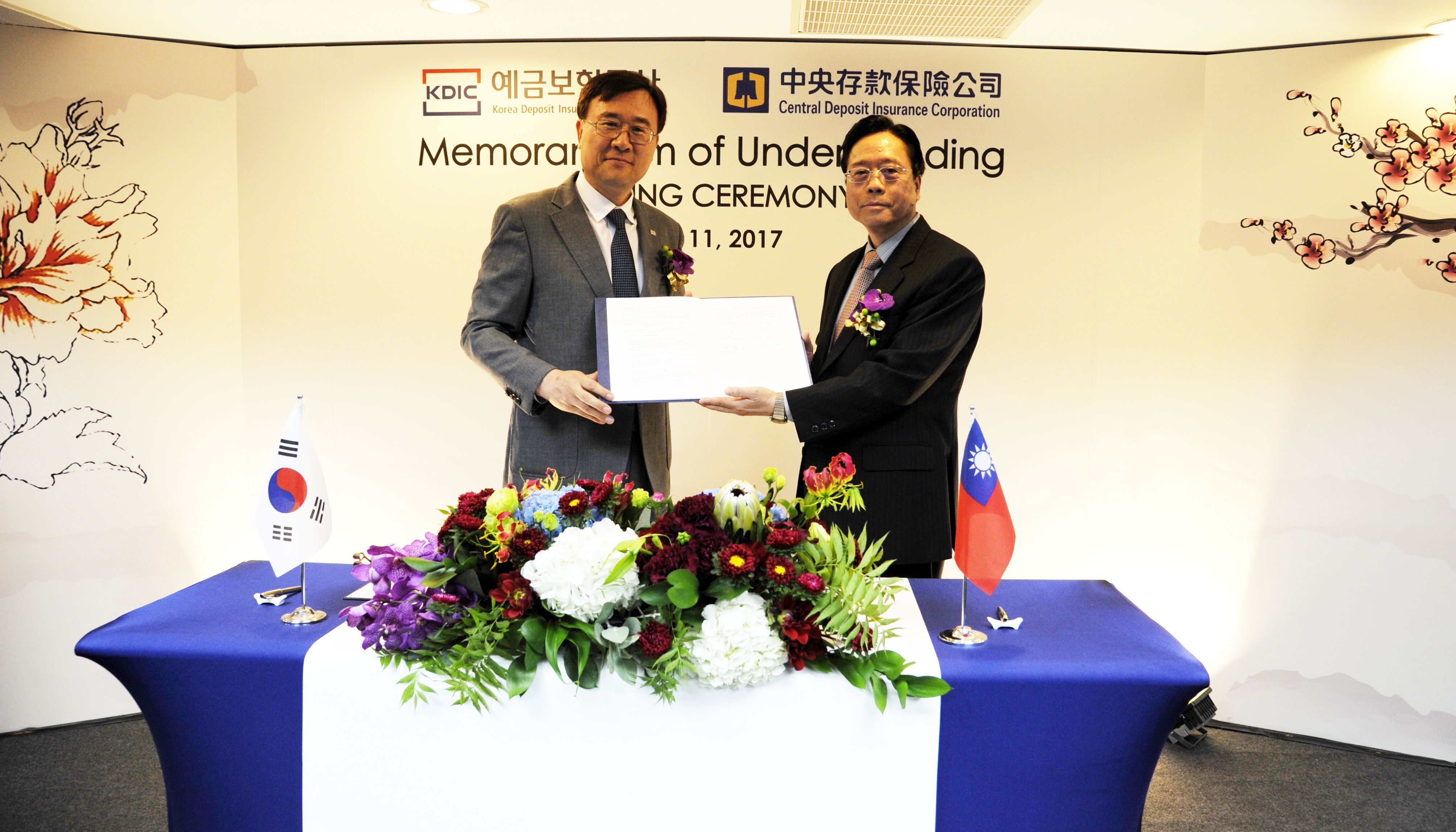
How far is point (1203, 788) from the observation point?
3.24 m

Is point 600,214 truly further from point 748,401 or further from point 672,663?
point 672,663

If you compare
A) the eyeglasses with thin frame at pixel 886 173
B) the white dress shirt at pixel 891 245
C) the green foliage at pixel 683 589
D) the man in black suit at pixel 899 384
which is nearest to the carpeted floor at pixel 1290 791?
the man in black suit at pixel 899 384

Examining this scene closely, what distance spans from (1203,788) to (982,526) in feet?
6.93

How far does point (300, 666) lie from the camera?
1.61m

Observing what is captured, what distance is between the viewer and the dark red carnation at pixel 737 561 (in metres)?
1.48

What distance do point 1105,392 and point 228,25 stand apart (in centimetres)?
372

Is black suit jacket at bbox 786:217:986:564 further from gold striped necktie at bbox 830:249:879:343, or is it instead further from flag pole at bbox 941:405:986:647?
flag pole at bbox 941:405:986:647

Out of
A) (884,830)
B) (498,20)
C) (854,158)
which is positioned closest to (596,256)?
(854,158)

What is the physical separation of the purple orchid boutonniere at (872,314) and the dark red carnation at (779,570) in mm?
1148

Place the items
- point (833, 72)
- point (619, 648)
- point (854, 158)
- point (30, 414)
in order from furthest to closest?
point (833, 72)
point (30, 414)
point (854, 158)
point (619, 648)

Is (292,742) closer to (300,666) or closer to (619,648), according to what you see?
(300,666)

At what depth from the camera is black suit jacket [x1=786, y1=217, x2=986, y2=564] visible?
2.50 meters

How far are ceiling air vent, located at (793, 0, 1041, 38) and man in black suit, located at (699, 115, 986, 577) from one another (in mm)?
935

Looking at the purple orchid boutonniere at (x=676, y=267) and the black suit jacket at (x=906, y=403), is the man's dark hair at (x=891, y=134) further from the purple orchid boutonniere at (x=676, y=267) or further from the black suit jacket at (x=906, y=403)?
the purple orchid boutonniere at (x=676, y=267)
